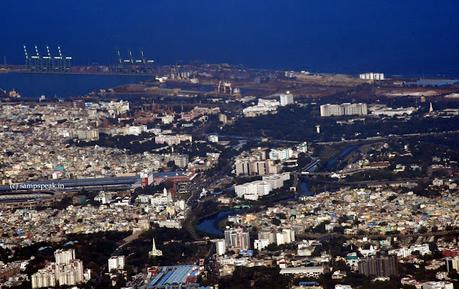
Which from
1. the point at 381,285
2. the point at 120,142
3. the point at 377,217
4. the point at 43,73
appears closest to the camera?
the point at 381,285

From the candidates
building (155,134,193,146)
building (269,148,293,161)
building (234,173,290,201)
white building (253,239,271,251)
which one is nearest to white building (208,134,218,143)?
building (155,134,193,146)

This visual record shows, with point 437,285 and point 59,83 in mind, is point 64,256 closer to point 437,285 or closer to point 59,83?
point 437,285

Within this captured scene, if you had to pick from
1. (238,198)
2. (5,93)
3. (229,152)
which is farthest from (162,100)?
(238,198)

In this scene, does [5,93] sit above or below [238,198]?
above

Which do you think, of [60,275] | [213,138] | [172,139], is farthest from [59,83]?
[60,275]

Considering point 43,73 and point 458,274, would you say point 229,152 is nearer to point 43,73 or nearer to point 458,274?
point 458,274

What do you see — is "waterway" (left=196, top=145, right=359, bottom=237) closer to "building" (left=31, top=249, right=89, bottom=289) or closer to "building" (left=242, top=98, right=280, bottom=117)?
"building" (left=31, top=249, right=89, bottom=289)
